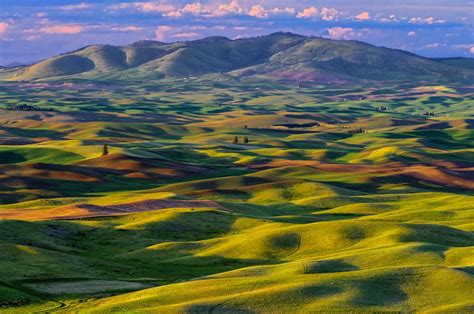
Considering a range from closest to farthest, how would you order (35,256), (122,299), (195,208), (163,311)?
1. (163,311)
2. (122,299)
3. (35,256)
4. (195,208)

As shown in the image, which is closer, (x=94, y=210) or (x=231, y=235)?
(x=231, y=235)

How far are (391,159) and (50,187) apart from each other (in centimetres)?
8607

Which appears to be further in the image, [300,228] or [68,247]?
[300,228]

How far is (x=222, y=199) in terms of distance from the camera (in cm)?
12812

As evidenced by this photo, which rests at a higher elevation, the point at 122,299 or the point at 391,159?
the point at 122,299

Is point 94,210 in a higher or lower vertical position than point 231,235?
higher

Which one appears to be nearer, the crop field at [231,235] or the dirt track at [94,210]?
the crop field at [231,235]

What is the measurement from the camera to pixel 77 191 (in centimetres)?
13512

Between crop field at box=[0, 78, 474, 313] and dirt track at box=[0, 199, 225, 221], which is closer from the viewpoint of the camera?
crop field at box=[0, 78, 474, 313]

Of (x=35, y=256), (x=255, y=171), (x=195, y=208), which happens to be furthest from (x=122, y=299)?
(x=255, y=171)

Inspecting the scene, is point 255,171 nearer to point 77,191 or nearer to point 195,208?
point 77,191

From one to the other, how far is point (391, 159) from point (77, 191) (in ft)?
271

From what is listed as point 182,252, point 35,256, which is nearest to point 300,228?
point 182,252

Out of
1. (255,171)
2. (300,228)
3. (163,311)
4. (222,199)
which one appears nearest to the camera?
(163,311)
